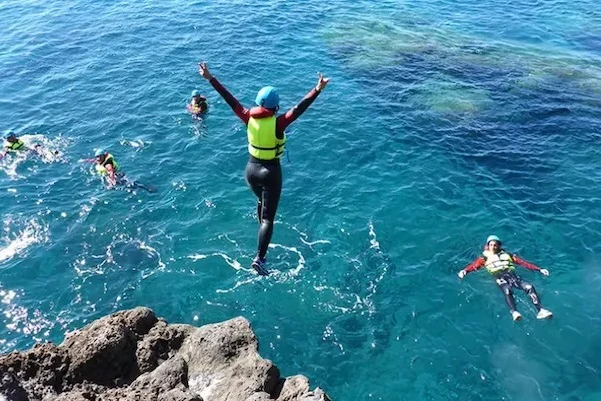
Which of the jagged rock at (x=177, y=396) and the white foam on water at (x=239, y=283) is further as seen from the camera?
the white foam on water at (x=239, y=283)

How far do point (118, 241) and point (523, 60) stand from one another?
2401 centimetres

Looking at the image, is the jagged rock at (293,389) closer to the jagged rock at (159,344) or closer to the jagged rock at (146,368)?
the jagged rock at (146,368)

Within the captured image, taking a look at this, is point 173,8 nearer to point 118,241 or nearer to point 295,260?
point 118,241

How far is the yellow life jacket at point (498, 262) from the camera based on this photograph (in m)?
15.7

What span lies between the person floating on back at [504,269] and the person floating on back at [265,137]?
7.28 meters

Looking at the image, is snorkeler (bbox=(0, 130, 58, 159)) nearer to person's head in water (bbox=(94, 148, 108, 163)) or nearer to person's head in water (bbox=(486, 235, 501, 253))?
person's head in water (bbox=(94, 148, 108, 163))

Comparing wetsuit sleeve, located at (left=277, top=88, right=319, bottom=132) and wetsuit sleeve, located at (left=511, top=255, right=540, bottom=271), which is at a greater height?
wetsuit sleeve, located at (left=277, top=88, right=319, bottom=132)

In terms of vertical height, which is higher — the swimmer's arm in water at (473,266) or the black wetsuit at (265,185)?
the black wetsuit at (265,185)

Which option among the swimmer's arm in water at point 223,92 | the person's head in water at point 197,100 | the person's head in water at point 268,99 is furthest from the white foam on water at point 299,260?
the person's head in water at point 197,100

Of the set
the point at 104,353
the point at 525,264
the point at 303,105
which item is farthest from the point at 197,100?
the point at 104,353

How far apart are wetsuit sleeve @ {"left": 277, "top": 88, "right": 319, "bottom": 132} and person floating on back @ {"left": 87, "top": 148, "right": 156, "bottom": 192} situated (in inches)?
430

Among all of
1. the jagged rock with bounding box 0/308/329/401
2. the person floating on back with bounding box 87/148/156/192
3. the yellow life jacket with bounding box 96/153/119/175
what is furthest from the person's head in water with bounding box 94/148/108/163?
the jagged rock with bounding box 0/308/329/401

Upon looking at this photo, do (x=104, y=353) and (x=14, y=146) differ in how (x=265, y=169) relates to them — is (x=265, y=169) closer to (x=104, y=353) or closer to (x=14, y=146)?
(x=104, y=353)

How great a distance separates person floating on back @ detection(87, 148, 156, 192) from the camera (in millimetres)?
19531
